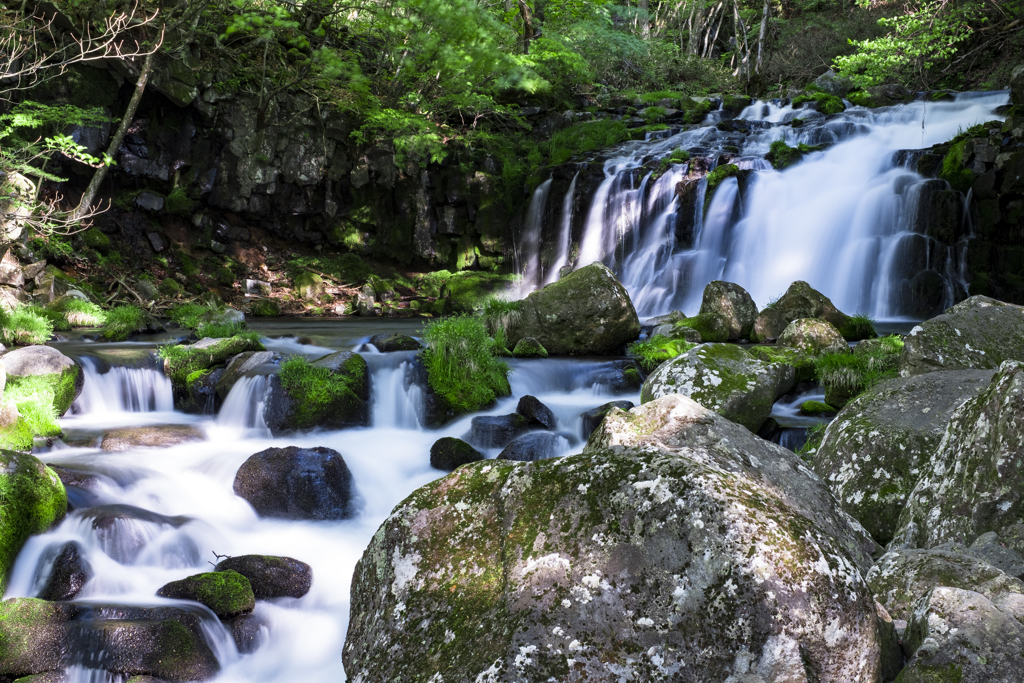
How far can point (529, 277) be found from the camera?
18078mm

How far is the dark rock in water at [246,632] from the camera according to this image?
4.28 m

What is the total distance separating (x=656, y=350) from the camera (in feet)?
30.7

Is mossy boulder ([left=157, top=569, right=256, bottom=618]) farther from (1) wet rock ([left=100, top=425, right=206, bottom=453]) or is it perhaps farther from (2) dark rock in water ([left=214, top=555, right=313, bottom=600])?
(1) wet rock ([left=100, top=425, right=206, bottom=453])

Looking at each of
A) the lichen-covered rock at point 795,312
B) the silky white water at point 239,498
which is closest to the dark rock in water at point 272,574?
the silky white water at point 239,498

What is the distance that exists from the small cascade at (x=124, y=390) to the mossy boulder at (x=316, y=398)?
6.20ft

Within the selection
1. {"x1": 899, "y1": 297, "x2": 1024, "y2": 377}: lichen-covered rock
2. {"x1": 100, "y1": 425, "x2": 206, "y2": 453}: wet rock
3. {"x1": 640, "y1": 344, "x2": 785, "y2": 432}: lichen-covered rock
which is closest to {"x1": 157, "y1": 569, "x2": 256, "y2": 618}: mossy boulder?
{"x1": 100, "y1": 425, "x2": 206, "y2": 453}: wet rock

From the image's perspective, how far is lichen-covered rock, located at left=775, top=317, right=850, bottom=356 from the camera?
27.8ft

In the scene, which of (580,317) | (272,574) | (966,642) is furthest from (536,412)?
(966,642)

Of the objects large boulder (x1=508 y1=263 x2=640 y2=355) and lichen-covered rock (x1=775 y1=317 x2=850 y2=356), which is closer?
lichen-covered rock (x1=775 y1=317 x2=850 y2=356)

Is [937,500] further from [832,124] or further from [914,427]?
[832,124]

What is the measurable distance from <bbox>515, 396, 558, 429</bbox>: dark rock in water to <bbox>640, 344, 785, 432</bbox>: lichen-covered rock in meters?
1.48

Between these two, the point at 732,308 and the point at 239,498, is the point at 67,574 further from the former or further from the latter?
the point at 732,308

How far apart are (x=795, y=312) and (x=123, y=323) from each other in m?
11.1

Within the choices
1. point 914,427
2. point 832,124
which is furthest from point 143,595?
point 832,124
